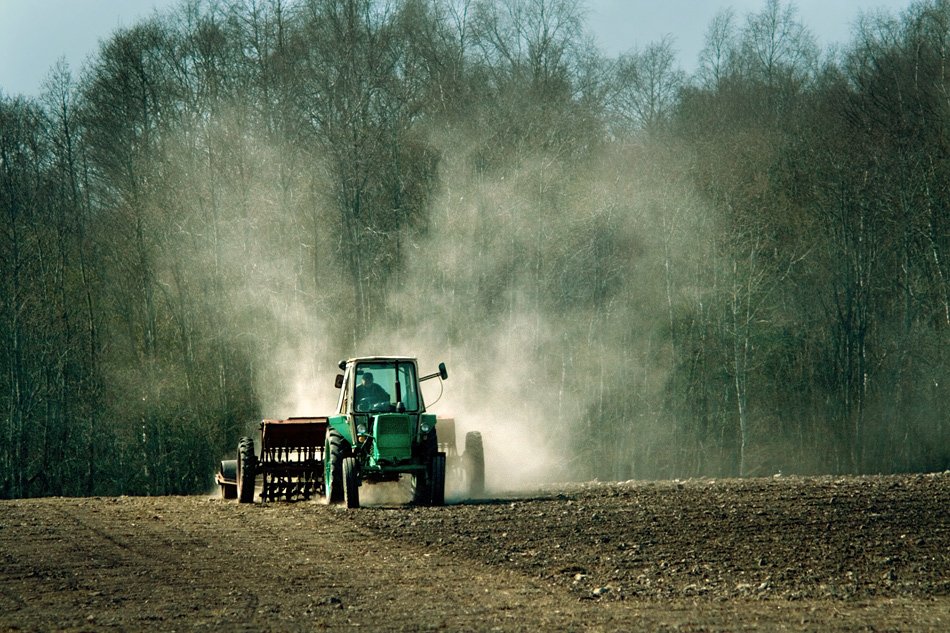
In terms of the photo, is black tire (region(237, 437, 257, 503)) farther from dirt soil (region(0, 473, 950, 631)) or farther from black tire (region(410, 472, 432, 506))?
black tire (region(410, 472, 432, 506))

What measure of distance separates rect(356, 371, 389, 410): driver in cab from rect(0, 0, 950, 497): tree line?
1435 cm

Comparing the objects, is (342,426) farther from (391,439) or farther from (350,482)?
(350,482)

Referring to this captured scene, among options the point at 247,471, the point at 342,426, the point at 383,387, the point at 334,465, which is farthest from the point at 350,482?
the point at 247,471

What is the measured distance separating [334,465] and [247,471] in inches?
85.6

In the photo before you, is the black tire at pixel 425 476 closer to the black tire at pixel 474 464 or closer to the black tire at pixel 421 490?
the black tire at pixel 421 490

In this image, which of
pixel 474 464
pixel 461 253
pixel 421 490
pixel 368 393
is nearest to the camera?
pixel 421 490

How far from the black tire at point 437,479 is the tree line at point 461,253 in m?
15.3

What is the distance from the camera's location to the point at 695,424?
37.7 m

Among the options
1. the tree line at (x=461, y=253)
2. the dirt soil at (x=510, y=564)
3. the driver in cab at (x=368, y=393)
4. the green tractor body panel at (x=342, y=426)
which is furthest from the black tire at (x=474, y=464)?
the tree line at (x=461, y=253)

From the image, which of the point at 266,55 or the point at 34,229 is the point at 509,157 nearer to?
the point at 266,55

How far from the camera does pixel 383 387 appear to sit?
1773 cm

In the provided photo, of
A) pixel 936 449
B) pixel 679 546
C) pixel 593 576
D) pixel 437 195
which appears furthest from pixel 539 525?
pixel 936 449

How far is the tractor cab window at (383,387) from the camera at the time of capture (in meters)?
17.4

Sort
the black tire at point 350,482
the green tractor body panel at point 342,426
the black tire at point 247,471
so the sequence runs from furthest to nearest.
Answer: the black tire at point 247,471, the green tractor body panel at point 342,426, the black tire at point 350,482
